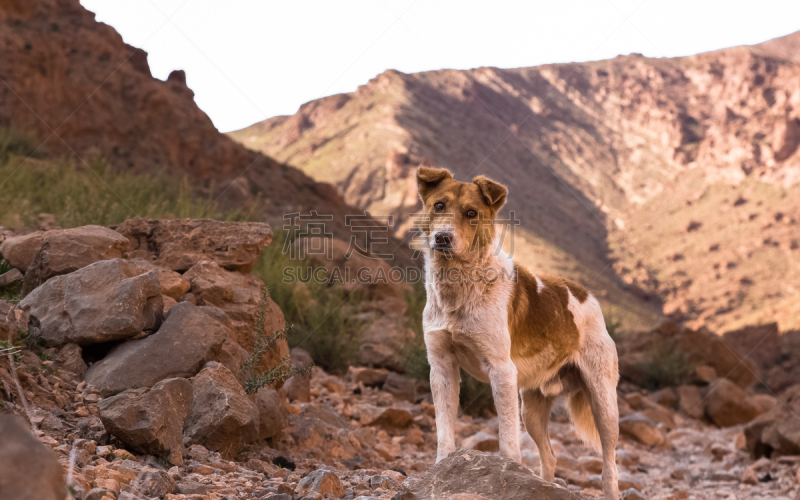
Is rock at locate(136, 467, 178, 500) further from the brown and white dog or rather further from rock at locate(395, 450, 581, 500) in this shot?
the brown and white dog

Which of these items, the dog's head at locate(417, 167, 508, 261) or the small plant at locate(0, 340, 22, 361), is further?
the dog's head at locate(417, 167, 508, 261)

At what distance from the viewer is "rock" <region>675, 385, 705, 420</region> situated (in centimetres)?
1274

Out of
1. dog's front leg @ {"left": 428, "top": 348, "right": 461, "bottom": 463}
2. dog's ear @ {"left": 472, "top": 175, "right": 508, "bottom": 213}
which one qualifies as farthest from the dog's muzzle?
dog's front leg @ {"left": 428, "top": 348, "right": 461, "bottom": 463}

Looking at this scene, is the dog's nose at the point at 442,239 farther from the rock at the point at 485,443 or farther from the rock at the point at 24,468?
the rock at the point at 485,443

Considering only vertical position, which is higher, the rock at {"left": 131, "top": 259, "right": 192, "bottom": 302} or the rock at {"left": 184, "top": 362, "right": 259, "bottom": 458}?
the rock at {"left": 131, "top": 259, "right": 192, "bottom": 302}

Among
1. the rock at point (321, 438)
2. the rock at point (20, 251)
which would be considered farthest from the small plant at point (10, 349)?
the rock at point (321, 438)

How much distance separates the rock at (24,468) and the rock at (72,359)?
280 centimetres

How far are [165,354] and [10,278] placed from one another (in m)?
2.11

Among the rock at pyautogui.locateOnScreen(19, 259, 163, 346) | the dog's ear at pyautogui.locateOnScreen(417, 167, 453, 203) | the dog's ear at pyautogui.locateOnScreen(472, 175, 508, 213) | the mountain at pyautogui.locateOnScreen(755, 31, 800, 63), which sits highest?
the mountain at pyautogui.locateOnScreen(755, 31, 800, 63)

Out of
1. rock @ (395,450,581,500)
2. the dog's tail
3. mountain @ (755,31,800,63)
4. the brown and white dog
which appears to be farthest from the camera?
mountain @ (755,31,800,63)

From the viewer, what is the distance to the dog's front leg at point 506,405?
386cm

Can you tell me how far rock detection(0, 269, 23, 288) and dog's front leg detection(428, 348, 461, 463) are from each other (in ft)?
13.4

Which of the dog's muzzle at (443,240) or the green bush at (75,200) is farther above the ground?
the green bush at (75,200)

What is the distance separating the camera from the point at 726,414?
40.6ft
